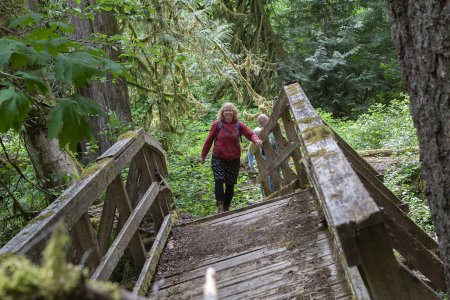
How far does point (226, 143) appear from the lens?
24.2ft

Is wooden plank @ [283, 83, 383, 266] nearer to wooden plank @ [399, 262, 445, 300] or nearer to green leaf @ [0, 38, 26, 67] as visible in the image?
wooden plank @ [399, 262, 445, 300]

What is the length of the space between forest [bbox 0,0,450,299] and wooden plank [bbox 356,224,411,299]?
0.67 metres

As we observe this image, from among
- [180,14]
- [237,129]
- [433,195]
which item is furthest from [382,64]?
[433,195]

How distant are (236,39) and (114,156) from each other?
45.1 feet

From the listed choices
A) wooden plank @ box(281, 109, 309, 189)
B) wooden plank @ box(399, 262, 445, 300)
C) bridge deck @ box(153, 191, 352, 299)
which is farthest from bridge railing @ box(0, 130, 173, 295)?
wooden plank @ box(281, 109, 309, 189)

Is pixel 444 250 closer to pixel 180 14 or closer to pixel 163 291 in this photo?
pixel 163 291

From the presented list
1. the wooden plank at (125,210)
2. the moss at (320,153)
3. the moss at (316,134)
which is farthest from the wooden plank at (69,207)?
the moss at (316,134)

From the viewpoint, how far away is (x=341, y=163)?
8.22ft

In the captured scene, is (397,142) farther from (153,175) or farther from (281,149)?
(153,175)

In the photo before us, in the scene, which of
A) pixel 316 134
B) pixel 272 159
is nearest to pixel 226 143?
pixel 272 159

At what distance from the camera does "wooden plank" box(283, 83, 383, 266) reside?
176cm

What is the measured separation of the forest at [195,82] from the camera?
7.74ft

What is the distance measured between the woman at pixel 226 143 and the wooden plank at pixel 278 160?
46 cm

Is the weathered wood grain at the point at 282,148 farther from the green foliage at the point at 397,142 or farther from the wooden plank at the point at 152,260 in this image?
the wooden plank at the point at 152,260
